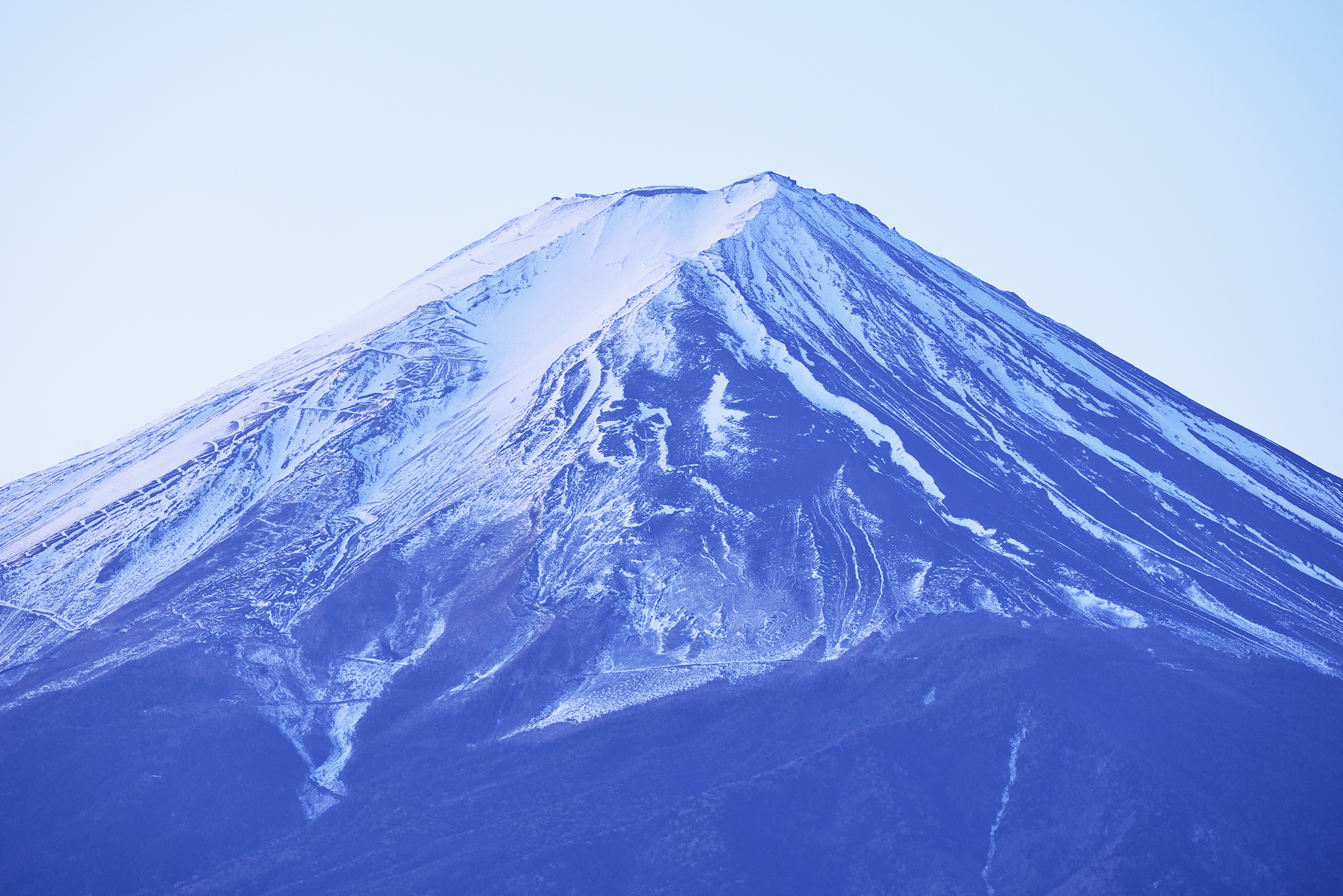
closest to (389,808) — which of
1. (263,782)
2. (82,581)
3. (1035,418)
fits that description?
(263,782)

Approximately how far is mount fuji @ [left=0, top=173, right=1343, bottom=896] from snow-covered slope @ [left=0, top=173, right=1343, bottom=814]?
0.27 m

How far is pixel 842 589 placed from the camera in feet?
226

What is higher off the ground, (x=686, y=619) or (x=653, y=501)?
(x=653, y=501)

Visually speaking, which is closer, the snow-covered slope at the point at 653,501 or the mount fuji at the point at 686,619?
the mount fuji at the point at 686,619

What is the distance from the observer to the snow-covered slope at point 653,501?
6781cm

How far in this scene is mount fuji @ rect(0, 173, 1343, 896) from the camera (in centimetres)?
5609

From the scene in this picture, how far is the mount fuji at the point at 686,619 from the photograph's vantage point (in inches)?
2208

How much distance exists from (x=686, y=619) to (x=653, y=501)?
30.3ft

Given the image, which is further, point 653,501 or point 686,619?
point 653,501

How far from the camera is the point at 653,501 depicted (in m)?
75.2

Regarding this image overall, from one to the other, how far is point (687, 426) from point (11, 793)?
36.9m

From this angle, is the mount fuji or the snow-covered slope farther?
the snow-covered slope

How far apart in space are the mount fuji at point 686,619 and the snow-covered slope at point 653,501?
27 cm

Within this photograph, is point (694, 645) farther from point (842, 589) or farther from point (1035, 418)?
point (1035, 418)
